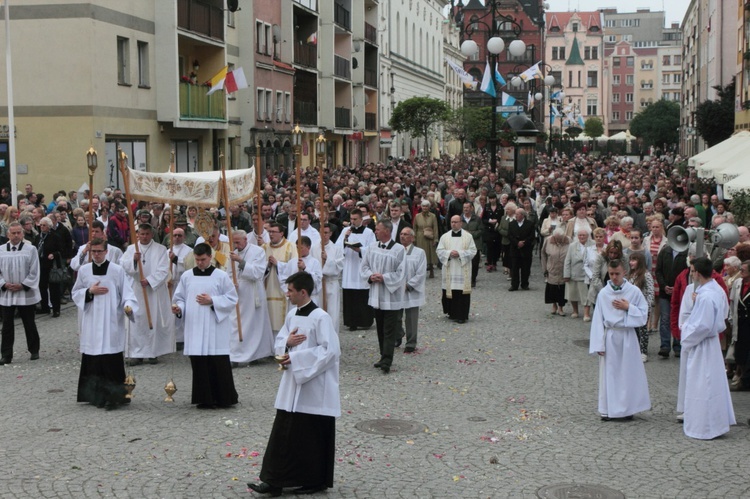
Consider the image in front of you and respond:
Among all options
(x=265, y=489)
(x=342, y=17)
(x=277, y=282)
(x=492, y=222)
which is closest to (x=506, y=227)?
(x=492, y=222)

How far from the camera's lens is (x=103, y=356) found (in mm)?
→ 11438

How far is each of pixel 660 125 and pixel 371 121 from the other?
1979 inches

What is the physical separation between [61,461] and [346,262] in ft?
26.8

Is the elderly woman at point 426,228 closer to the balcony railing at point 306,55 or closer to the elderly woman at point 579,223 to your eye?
the elderly woman at point 579,223

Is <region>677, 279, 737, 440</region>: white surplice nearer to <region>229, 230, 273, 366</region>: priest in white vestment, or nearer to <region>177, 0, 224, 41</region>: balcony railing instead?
<region>229, 230, 273, 366</region>: priest in white vestment

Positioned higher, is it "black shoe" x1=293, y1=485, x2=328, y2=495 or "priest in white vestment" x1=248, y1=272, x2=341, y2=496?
"priest in white vestment" x1=248, y1=272, x2=341, y2=496

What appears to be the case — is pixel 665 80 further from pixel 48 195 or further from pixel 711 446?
pixel 711 446

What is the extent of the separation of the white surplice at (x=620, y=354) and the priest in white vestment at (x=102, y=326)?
4.99 m

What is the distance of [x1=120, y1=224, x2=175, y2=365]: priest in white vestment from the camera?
44.8 ft

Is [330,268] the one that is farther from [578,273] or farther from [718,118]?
[718,118]

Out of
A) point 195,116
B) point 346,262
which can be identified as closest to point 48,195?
point 195,116

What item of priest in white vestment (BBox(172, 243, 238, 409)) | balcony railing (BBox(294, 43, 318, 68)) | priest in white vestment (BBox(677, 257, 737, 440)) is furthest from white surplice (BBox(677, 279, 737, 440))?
balcony railing (BBox(294, 43, 318, 68))

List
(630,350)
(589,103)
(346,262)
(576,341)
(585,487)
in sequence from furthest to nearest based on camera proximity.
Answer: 1. (589,103)
2. (346,262)
3. (576,341)
4. (630,350)
5. (585,487)

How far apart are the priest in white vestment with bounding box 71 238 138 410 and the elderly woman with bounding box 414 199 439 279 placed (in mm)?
11285
